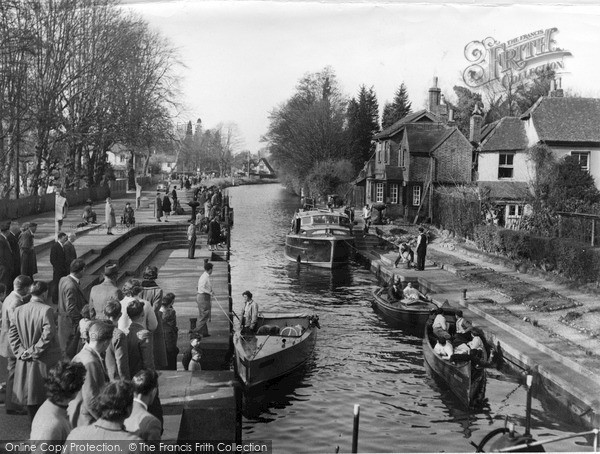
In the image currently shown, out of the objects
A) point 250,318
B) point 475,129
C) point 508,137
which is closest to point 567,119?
point 508,137

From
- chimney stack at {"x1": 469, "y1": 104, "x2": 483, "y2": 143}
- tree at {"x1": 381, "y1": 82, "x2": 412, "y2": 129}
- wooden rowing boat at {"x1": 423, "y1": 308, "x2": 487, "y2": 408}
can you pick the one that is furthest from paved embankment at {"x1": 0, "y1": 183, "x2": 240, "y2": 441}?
tree at {"x1": 381, "y1": 82, "x2": 412, "y2": 129}

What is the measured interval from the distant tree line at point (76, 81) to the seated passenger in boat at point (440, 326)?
63.1 ft

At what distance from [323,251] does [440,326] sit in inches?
764

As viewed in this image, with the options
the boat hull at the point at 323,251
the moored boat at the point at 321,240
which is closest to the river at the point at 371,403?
the boat hull at the point at 323,251

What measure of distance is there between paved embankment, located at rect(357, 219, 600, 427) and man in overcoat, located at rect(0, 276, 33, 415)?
35.3 ft

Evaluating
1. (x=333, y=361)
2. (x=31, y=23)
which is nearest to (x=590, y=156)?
(x=333, y=361)

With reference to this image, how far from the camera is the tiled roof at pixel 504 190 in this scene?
1667 inches

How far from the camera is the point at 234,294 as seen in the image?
29.8 metres

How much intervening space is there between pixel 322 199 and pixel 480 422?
54203 mm

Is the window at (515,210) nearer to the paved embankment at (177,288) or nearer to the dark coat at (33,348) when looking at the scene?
the paved embankment at (177,288)

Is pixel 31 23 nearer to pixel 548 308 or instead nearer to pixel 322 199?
pixel 548 308

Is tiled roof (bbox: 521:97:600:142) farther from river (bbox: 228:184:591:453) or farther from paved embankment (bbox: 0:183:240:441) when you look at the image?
paved embankment (bbox: 0:183:240:441)

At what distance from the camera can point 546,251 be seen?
27984 millimetres

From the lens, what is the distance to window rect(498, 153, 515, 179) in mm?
45312
